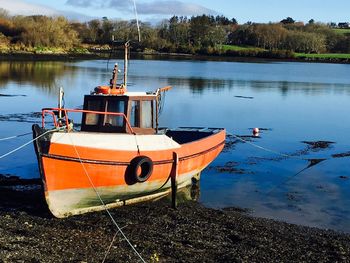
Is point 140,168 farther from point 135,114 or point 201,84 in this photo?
point 201,84

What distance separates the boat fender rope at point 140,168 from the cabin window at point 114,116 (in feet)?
4.13

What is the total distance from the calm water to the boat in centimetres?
179

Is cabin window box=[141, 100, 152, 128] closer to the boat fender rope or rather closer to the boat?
the boat

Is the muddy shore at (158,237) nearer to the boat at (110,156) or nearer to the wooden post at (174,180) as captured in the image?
the wooden post at (174,180)

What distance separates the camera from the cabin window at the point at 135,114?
14367 millimetres

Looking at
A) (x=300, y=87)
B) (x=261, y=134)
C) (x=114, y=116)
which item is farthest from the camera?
(x=300, y=87)

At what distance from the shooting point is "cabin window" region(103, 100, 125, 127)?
46.1 ft

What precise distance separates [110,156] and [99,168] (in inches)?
15.7

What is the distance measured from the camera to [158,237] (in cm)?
1148

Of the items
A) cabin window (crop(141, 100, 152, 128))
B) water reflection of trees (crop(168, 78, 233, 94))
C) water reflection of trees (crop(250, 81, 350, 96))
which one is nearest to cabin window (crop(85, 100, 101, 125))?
cabin window (crop(141, 100, 152, 128))

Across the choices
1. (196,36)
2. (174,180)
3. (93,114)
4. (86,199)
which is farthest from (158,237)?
(196,36)

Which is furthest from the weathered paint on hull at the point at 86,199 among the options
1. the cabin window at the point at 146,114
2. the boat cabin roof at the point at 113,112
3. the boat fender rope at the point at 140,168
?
the cabin window at the point at 146,114

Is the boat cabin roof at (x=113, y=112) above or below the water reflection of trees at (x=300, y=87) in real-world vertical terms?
above

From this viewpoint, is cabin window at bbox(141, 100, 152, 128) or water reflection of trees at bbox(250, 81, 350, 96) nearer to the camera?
cabin window at bbox(141, 100, 152, 128)
